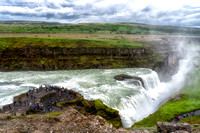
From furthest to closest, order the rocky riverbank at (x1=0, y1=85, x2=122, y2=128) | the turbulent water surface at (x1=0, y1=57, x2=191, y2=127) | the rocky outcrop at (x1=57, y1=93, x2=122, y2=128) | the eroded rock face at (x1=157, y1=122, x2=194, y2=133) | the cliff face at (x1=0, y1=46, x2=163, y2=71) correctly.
→ the cliff face at (x1=0, y1=46, x2=163, y2=71), the turbulent water surface at (x1=0, y1=57, x2=191, y2=127), the rocky outcrop at (x1=57, y1=93, x2=122, y2=128), the rocky riverbank at (x1=0, y1=85, x2=122, y2=128), the eroded rock face at (x1=157, y1=122, x2=194, y2=133)

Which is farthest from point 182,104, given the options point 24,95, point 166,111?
point 24,95

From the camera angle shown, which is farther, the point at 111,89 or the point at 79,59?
the point at 79,59

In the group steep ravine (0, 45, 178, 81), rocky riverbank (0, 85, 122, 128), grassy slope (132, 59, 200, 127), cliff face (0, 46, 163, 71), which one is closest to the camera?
rocky riverbank (0, 85, 122, 128)

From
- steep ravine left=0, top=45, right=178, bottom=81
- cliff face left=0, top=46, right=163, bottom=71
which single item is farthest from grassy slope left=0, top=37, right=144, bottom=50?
cliff face left=0, top=46, right=163, bottom=71

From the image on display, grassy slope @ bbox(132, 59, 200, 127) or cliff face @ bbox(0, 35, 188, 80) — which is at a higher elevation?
cliff face @ bbox(0, 35, 188, 80)

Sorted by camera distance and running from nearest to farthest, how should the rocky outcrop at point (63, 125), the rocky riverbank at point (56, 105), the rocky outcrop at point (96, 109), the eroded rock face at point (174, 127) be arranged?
1. the rocky outcrop at point (63, 125)
2. the eroded rock face at point (174, 127)
3. the rocky riverbank at point (56, 105)
4. the rocky outcrop at point (96, 109)

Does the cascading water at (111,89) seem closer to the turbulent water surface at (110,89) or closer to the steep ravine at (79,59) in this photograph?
the turbulent water surface at (110,89)

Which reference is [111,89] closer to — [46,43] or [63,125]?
[63,125]

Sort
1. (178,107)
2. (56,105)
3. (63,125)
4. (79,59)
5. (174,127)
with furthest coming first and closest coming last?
1. (79,59)
2. (178,107)
3. (56,105)
4. (63,125)
5. (174,127)

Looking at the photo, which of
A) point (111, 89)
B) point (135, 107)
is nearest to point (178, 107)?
point (135, 107)

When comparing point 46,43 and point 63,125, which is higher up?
point 46,43

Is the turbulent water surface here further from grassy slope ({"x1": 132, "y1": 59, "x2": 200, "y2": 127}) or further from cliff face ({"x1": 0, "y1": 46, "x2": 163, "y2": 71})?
cliff face ({"x1": 0, "y1": 46, "x2": 163, "y2": 71})

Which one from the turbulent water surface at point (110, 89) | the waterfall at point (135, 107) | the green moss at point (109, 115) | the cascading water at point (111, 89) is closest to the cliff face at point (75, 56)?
the turbulent water surface at point (110, 89)

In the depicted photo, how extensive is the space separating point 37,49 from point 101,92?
132 feet
